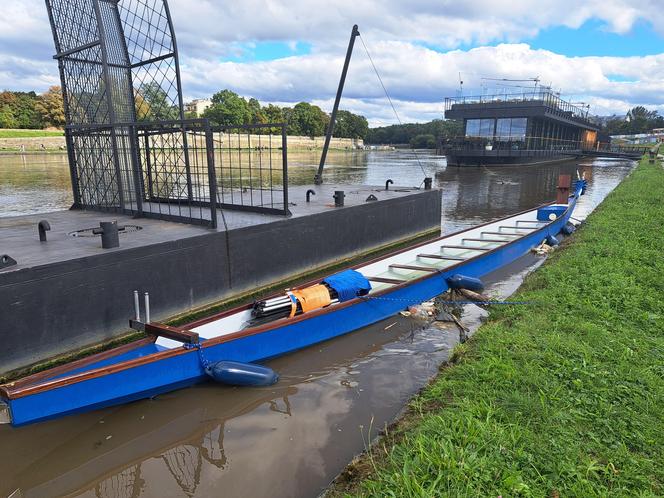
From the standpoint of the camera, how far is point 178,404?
19.1 ft

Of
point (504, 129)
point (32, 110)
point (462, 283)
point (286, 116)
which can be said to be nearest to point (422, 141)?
point (286, 116)

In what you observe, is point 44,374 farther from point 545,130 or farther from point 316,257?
point 545,130

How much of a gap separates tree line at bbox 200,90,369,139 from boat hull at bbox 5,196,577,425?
70941 millimetres

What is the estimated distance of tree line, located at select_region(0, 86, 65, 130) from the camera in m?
72.6

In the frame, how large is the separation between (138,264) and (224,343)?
2.68 m

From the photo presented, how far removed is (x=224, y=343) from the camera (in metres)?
5.96

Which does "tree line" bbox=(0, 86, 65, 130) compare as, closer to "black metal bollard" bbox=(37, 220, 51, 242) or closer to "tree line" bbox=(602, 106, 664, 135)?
"black metal bollard" bbox=(37, 220, 51, 242)

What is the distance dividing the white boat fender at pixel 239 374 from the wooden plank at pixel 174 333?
0.47 meters

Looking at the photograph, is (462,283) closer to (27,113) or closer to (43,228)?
(43,228)

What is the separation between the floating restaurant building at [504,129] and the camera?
4691 cm

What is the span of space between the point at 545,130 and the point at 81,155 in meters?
54.0

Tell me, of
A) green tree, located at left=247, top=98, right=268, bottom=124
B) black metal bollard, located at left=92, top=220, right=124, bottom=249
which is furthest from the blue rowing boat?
green tree, located at left=247, top=98, right=268, bottom=124

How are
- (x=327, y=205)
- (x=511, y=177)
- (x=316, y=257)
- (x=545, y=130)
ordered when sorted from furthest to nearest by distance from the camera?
(x=545, y=130) → (x=511, y=177) → (x=327, y=205) → (x=316, y=257)

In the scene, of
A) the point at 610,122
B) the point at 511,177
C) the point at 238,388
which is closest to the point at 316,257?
the point at 238,388
